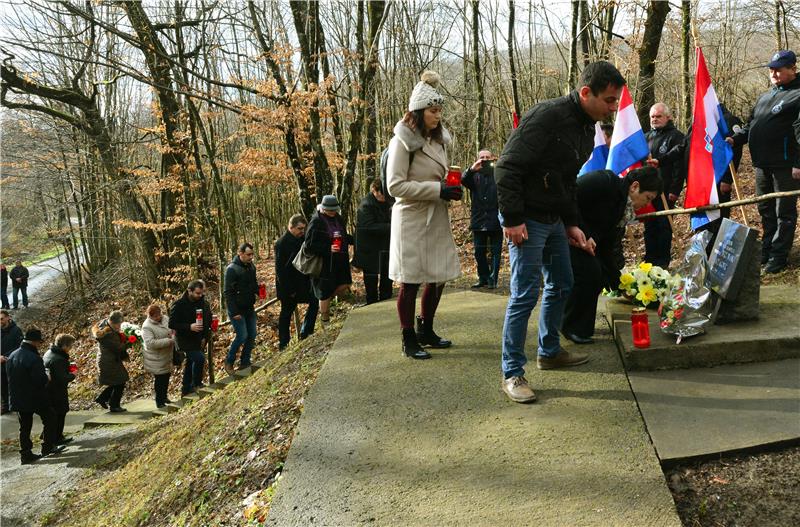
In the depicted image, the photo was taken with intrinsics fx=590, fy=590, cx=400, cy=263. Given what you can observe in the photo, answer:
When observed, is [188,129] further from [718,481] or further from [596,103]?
[718,481]

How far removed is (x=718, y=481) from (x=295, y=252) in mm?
6507

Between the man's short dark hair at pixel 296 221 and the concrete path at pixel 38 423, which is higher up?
the man's short dark hair at pixel 296 221

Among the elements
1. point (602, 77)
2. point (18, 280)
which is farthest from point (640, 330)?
point (18, 280)

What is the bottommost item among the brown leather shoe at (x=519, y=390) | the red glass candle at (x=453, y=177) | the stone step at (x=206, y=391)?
the stone step at (x=206, y=391)

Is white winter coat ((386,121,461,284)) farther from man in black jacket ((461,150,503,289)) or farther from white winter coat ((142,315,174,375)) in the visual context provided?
white winter coat ((142,315,174,375))

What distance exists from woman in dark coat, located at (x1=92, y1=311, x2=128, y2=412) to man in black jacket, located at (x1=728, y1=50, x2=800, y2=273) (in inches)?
389

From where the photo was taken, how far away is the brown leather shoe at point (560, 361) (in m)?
4.27

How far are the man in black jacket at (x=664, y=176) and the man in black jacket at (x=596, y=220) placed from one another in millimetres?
2138

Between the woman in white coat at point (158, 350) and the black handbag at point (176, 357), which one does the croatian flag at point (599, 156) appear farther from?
the black handbag at point (176, 357)

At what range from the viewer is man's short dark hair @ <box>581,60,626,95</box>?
3557mm

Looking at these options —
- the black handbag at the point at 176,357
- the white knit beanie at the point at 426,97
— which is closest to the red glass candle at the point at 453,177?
the white knit beanie at the point at 426,97

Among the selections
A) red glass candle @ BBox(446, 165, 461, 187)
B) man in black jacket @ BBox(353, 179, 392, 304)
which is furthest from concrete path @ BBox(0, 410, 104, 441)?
red glass candle @ BBox(446, 165, 461, 187)

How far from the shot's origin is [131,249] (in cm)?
1947

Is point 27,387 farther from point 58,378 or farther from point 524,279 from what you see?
point 524,279
